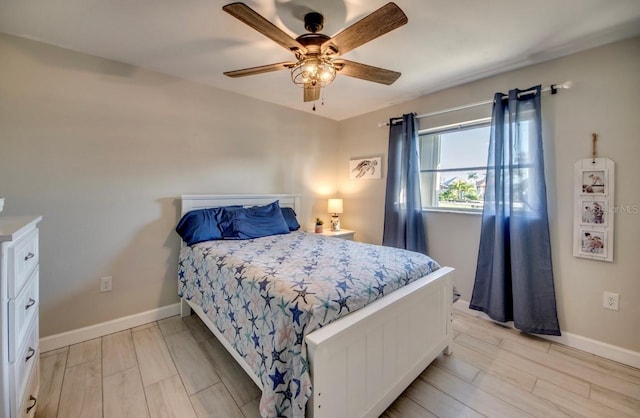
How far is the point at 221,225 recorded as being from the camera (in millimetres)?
→ 2600

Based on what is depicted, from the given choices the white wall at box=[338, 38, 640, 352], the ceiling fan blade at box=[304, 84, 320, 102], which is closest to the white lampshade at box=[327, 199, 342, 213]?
the white wall at box=[338, 38, 640, 352]

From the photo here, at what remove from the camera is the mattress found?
1.17 meters

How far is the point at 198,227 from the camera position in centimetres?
245

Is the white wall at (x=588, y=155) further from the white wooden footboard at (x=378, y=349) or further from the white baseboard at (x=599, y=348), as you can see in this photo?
the white wooden footboard at (x=378, y=349)

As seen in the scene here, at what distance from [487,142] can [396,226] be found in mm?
1297

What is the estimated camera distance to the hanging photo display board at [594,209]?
6.46 feet

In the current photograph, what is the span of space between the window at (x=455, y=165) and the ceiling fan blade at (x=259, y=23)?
6.58ft

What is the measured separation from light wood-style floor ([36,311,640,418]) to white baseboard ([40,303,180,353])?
0.07 meters

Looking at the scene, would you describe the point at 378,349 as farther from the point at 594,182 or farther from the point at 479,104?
the point at 479,104

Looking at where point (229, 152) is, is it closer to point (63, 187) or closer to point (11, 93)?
point (63, 187)

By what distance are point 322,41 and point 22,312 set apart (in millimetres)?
1990

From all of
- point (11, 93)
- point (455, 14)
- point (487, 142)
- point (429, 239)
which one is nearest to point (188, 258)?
point (11, 93)

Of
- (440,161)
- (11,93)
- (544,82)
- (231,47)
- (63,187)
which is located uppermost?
(231,47)

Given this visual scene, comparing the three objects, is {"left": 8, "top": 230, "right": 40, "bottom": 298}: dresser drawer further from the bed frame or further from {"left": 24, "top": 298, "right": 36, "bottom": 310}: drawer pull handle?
the bed frame
